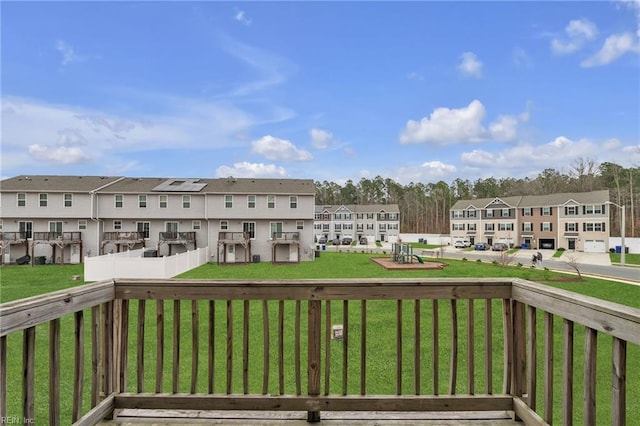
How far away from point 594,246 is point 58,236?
49308 millimetres

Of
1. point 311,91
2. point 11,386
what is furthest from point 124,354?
point 311,91

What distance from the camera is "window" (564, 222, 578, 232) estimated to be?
127ft

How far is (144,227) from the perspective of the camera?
85.8 feet

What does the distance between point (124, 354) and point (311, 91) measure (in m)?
26.8

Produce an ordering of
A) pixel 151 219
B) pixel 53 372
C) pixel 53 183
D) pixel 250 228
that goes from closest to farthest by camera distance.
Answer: pixel 53 372
pixel 151 219
pixel 53 183
pixel 250 228

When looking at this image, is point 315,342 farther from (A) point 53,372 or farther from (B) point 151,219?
(B) point 151,219

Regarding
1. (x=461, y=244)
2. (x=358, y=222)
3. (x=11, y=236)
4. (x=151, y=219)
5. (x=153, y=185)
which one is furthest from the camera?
(x=358, y=222)

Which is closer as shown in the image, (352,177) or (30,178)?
(30,178)

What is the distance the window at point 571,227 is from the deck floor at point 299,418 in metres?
45.4

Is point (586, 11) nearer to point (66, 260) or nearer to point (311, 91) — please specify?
point (311, 91)

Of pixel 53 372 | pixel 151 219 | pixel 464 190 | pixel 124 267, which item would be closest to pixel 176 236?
pixel 151 219

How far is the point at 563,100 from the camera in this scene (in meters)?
20.5

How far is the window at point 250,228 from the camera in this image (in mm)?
26452

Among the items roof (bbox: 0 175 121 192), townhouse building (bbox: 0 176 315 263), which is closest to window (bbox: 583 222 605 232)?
townhouse building (bbox: 0 176 315 263)
